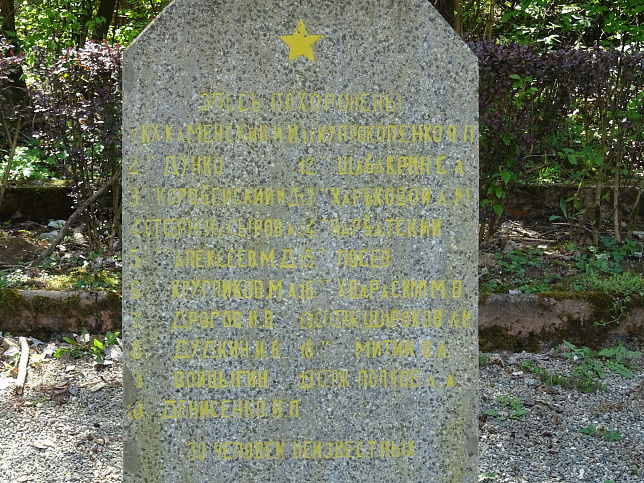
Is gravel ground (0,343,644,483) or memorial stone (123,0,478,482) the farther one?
gravel ground (0,343,644,483)

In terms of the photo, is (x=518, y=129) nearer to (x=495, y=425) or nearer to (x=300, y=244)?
(x=495, y=425)

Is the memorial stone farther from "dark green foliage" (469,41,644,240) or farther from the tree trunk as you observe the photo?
the tree trunk

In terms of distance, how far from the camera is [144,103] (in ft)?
9.26

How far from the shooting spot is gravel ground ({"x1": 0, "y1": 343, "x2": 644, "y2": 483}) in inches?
145

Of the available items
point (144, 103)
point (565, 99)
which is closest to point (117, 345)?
point (144, 103)

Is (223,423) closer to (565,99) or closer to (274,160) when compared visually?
(274,160)

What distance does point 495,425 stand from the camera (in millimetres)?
4117

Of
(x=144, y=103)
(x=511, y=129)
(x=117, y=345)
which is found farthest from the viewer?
(x=511, y=129)

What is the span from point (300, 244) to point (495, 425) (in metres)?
1.86

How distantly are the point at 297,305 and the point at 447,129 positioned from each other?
0.87 m

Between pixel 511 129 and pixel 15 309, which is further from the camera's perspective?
pixel 511 129

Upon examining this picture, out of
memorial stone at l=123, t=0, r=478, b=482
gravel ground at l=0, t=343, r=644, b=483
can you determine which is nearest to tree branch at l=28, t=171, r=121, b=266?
gravel ground at l=0, t=343, r=644, b=483

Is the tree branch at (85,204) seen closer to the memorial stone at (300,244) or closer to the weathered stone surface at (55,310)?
the weathered stone surface at (55,310)

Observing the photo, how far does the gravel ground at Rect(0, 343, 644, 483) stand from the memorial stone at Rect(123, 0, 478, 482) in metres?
0.89
